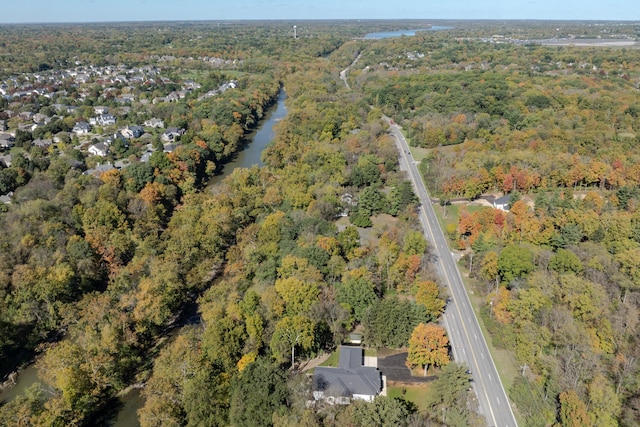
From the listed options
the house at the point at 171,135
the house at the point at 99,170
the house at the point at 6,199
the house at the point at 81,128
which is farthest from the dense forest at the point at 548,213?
the house at the point at 81,128

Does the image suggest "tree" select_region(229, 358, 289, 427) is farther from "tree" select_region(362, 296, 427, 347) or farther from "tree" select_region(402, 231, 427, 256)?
"tree" select_region(402, 231, 427, 256)

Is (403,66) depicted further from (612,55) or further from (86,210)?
(86,210)

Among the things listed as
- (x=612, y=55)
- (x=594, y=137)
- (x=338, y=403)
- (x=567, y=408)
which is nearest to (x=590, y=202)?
(x=594, y=137)

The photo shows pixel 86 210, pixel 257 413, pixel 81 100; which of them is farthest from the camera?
pixel 81 100

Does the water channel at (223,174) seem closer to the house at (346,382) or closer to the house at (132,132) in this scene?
the house at (346,382)

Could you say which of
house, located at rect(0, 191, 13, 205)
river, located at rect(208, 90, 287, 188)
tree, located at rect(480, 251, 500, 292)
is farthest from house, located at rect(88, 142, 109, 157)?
tree, located at rect(480, 251, 500, 292)

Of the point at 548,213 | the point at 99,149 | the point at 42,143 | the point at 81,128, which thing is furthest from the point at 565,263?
the point at 81,128
